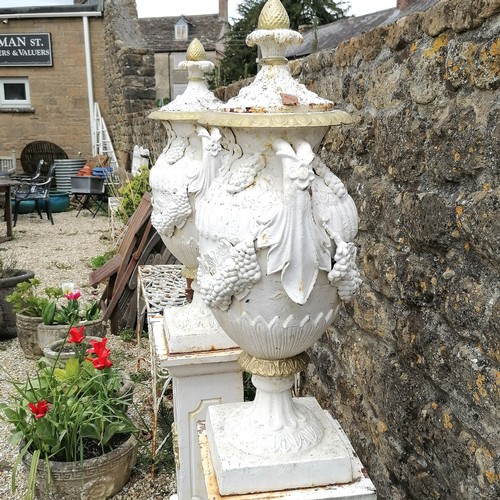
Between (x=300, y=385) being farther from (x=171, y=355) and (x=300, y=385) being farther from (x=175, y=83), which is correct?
(x=175, y=83)

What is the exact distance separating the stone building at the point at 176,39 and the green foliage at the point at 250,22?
389 centimetres

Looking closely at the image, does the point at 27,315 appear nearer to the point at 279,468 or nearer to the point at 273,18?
the point at 279,468

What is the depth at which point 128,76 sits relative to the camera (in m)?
10.4

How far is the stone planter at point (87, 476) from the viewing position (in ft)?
8.73

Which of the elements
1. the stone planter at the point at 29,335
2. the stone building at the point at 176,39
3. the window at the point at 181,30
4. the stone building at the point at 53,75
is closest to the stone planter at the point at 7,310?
the stone planter at the point at 29,335

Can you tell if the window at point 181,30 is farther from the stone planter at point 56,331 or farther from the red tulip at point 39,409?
the red tulip at point 39,409

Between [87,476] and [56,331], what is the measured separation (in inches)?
68.5

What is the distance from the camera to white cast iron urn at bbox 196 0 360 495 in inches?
51.3

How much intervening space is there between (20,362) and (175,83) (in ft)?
75.2

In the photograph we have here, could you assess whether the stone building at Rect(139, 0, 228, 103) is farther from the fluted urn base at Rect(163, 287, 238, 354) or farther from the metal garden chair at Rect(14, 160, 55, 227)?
the fluted urn base at Rect(163, 287, 238, 354)

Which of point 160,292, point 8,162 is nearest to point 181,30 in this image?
point 8,162

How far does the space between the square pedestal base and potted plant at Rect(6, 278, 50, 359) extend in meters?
3.28

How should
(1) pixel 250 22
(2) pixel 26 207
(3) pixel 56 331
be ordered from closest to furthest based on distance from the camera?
(3) pixel 56 331 → (2) pixel 26 207 → (1) pixel 250 22

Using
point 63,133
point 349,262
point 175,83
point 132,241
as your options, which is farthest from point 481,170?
point 175,83
